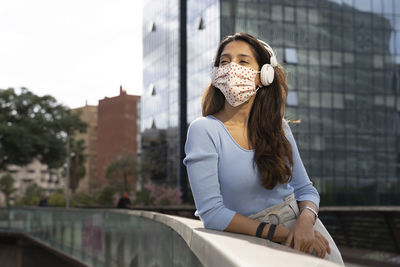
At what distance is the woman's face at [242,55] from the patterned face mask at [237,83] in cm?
3

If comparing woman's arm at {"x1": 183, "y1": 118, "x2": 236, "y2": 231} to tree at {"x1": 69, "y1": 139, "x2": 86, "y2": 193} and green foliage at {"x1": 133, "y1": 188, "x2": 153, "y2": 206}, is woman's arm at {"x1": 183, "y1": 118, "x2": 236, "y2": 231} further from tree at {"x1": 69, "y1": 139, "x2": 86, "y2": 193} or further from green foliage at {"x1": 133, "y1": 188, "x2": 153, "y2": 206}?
tree at {"x1": 69, "y1": 139, "x2": 86, "y2": 193}

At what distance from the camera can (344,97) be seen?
168 ft

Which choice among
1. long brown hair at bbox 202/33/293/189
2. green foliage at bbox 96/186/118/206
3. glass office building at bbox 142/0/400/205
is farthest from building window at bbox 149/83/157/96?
long brown hair at bbox 202/33/293/189

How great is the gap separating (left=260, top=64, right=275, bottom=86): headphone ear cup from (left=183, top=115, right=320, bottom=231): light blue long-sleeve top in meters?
0.35

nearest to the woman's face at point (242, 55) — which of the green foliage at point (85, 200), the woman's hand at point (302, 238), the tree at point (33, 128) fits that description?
the woman's hand at point (302, 238)

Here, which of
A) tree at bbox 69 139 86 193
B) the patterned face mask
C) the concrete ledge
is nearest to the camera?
the concrete ledge

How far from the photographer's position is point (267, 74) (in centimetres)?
305

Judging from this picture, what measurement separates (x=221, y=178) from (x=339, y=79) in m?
50.3

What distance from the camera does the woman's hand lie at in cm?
267

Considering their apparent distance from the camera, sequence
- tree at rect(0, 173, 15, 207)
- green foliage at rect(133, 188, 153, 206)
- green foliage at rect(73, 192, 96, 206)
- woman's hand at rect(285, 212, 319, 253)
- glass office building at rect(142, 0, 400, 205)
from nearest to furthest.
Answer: woman's hand at rect(285, 212, 319, 253), glass office building at rect(142, 0, 400, 205), green foliage at rect(133, 188, 153, 206), green foliage at rect(73, 192, 96, 206), tree at rect(0, 173, 15, 207)

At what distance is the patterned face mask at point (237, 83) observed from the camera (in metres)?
3.01

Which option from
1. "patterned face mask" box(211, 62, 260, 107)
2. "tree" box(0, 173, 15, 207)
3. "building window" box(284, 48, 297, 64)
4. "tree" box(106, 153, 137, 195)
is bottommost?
"tree" box(0, 173, 15, 207)

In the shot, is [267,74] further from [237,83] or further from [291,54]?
[291,54]

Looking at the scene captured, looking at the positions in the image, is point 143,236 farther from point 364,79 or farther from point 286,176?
point 364,79
